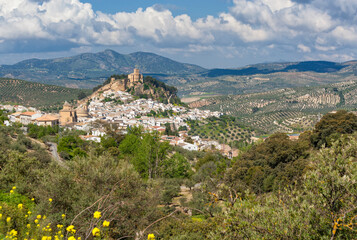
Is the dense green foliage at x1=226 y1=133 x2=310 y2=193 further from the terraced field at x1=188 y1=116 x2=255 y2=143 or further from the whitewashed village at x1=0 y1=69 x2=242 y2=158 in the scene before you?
the terraced field at x1=188 y1=116 x2=255 y2=143

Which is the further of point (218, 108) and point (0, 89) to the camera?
point (218, 108)

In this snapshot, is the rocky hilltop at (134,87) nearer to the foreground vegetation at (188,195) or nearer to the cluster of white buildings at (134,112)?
the cluster of white buildings at (134,112)

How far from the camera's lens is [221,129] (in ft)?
284

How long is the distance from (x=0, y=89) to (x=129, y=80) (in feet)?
207

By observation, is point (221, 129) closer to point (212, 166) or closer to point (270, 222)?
point (212, 166)

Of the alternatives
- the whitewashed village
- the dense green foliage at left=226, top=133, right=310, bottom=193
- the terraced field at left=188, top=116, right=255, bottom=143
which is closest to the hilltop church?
the whitewashed village

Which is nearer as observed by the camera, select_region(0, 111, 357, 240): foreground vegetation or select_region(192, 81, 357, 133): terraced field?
select_region(0, 111, 357, 240): foreground vegetation

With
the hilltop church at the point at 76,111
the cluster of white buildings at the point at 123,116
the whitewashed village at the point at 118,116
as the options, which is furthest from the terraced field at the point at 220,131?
the hilltop church at the point at 76,111

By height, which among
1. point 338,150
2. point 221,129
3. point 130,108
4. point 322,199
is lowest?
point 221,129

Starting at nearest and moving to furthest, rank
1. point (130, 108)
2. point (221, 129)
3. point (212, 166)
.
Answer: point (212, 166), point (221, 129), point (130, 108)

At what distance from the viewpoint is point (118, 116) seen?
82312mm

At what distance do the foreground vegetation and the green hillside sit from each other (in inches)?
4191

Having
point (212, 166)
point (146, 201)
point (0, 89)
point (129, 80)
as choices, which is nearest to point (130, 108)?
point (129, 80)

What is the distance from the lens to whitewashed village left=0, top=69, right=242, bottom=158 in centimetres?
5859
